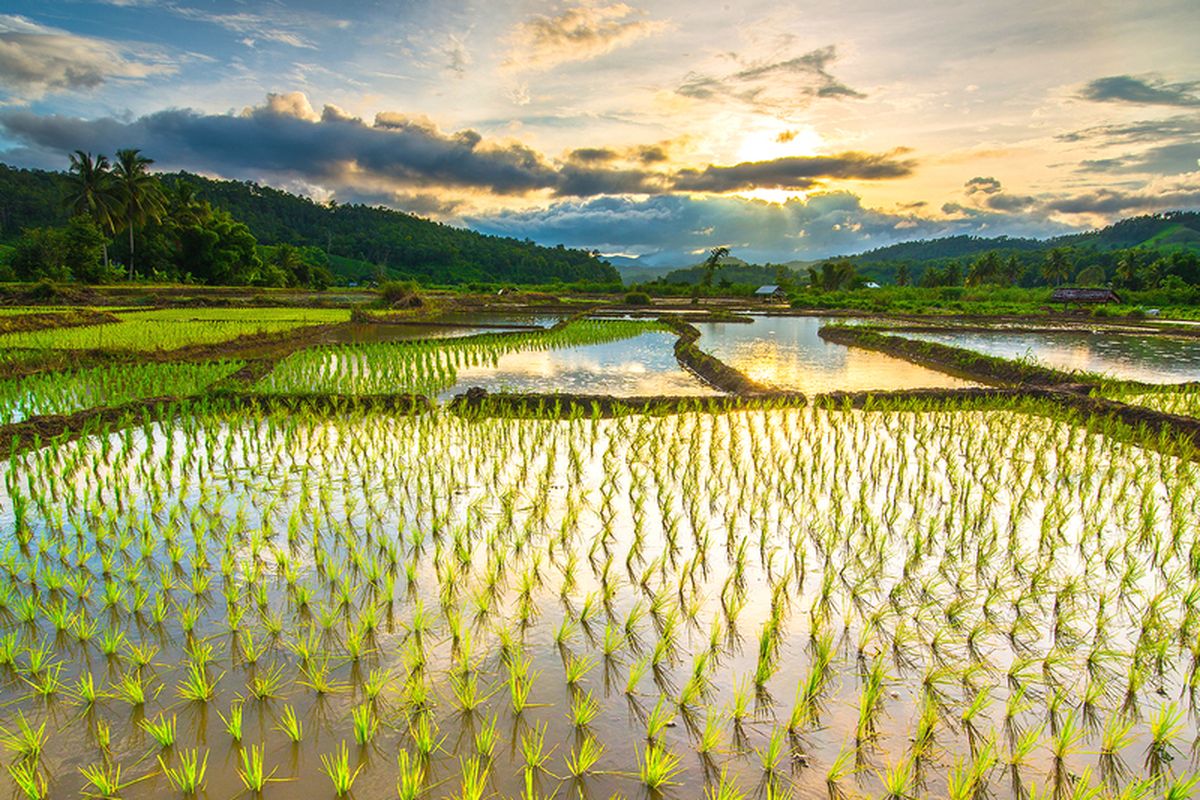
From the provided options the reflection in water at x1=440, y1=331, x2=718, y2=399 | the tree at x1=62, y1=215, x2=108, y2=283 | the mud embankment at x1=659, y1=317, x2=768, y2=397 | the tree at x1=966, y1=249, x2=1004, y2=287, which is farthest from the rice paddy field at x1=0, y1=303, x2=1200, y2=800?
the tree at x1=966, y1=249, x2=1004, y2=287

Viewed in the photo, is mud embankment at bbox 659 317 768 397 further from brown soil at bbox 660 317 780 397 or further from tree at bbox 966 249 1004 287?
tree at bbox 966 249 1004 287

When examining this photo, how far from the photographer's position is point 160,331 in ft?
47.3

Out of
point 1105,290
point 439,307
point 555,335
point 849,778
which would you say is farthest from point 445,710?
point 1105,290

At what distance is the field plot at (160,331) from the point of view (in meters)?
12.5

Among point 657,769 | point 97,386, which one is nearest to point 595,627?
point 657,769

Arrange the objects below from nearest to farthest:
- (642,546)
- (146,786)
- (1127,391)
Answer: (146,786) → (642,546) → (1127,391)

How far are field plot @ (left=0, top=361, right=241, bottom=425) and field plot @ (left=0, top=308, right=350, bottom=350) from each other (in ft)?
8.46

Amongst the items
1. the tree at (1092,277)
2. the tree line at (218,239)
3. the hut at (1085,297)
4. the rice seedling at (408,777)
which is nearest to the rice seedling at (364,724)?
the rice seedling at (408,777)

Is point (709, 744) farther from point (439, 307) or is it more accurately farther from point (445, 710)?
point (439, 307)

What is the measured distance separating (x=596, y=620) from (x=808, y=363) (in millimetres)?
11830

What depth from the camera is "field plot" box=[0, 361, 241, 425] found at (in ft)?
25.9

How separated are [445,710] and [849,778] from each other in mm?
1608

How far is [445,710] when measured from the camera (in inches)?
105

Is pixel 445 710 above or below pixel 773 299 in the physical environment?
below
